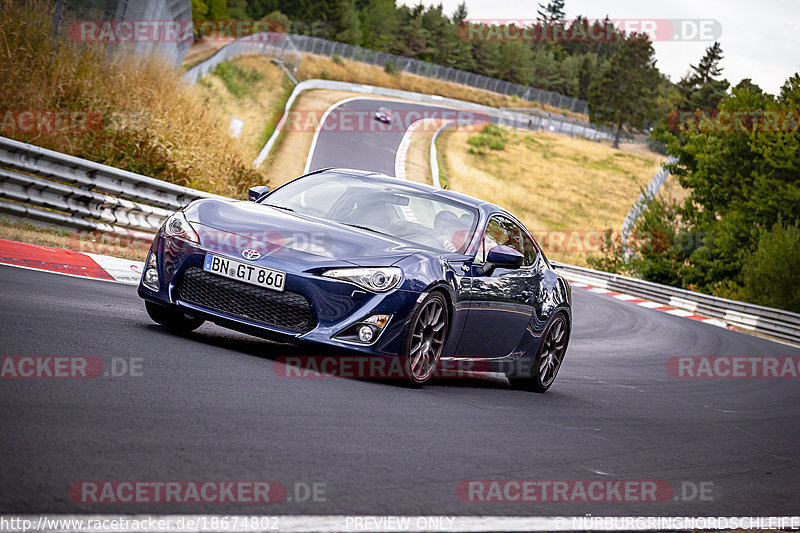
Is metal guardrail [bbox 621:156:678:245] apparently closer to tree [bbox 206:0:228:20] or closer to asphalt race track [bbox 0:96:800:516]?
asphalt race track [bbox 0:96:800:516]

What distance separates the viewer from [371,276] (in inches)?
257

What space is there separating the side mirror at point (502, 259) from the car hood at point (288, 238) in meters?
0.69

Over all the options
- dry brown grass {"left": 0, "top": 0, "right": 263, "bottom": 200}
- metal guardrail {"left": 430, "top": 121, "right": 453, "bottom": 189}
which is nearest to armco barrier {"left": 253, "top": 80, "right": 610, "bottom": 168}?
metal guardrail {"left": 430, "top": 121, "right": 453, "bottom": 189}

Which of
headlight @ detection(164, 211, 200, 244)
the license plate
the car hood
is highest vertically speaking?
the car hood

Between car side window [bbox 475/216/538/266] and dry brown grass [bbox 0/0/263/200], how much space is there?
734cm

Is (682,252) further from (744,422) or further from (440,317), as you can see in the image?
(440,317)

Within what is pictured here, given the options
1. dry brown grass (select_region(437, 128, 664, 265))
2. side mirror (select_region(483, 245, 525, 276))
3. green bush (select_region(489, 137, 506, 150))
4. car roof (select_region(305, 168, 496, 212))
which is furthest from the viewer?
green bush (select_region(489, 137, 506, 150))

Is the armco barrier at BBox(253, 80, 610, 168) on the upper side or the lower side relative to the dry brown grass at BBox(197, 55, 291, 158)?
upper

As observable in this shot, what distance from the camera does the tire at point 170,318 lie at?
725 centimetres

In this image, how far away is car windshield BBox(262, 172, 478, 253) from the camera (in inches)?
297

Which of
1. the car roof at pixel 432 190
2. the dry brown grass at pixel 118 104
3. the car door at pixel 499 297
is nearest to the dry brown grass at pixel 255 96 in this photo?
the dry brown grass at pixel 118 104

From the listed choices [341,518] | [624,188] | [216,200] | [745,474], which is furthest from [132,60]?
[624,188]

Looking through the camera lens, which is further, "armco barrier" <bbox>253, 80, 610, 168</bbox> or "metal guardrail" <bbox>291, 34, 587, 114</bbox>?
"metal guardrail" <bbox>291, 34, 587, 114</bbox>

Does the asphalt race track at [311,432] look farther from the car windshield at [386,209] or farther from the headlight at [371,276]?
the car windshield at [386,209]
